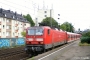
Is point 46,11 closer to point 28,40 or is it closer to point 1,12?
point 1,12

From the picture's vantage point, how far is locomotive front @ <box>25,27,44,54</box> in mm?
19156

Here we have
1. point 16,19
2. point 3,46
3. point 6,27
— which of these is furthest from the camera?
point 16,19

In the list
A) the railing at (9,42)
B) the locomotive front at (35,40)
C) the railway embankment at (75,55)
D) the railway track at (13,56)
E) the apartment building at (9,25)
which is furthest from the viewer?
the apartment building at (9,25)

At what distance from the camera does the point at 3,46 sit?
99.9 ft

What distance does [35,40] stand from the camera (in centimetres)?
1938

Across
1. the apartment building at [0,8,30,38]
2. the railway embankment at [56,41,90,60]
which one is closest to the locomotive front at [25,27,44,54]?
the railway embankment at [56,41,90,60]

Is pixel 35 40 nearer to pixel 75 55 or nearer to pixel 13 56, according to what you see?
pixel 13 56

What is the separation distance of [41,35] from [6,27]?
50199mm

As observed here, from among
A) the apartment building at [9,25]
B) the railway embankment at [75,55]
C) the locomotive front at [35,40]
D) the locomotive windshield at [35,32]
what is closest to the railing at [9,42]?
the locomotive windshield at [35,32]

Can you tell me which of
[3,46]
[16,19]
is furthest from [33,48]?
[16,19]

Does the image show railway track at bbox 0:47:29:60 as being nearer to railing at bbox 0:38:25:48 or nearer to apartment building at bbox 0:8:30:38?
railing at bbox 0:38:25:48

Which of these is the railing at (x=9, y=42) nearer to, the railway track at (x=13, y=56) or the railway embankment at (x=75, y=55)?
the railway track at (x=13, y=56)

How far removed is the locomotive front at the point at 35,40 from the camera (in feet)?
62.8

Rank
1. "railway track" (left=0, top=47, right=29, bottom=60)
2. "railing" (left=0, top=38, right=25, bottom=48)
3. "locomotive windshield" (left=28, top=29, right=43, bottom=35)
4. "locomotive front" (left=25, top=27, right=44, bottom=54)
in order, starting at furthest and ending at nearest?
"railing" (left=0, top=38, right=25, bottom=48) < "locomotive windshield" (left=28, top=29, right=43, bottom=35) < "locomotive front" (left=25, top=27, right=44, bottom=54) < "railway track" (left=0, top=47, right=29, bottom=60)
